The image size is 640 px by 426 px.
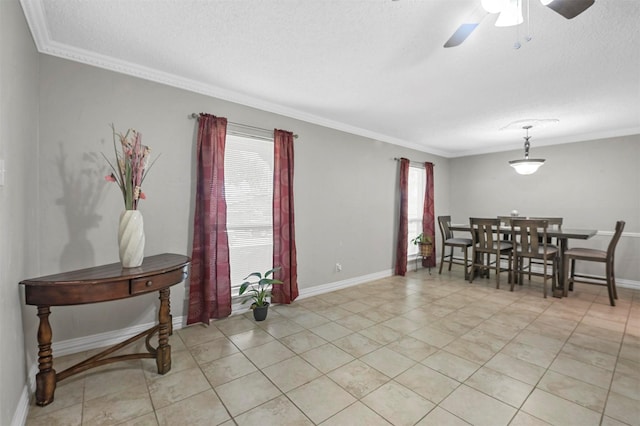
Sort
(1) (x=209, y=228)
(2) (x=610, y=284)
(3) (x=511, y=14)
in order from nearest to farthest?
(3) (x=511, y=14) < (1) (x=209, y=228) < (2) (x=610, y=284)

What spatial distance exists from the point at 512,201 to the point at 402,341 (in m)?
4.34

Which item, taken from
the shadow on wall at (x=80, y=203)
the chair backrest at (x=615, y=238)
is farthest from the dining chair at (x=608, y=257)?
the shadow on wall at (x=80, y=203)

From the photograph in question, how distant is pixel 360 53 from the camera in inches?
87.1

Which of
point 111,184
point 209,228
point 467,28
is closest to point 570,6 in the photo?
point 467,28

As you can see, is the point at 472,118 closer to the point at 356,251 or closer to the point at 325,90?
the point at 325,90

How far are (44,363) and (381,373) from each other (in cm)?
215

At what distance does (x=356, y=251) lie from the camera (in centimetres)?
432

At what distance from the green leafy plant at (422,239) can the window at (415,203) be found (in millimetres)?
114

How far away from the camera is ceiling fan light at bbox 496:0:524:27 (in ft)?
4.64

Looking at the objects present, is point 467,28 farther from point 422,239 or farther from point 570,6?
point 422,239

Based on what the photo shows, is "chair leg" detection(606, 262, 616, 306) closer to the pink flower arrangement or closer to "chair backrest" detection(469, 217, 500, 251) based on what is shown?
"chair backrest" detection(469, 217, 500, 251)

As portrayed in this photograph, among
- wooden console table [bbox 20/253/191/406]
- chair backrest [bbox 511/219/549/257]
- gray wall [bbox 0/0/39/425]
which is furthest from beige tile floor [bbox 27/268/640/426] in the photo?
chair backrest [bbox 511/219/549/257]

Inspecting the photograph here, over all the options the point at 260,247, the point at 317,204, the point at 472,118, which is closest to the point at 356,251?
A: the point at 317,204

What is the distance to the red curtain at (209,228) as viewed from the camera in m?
2.74
